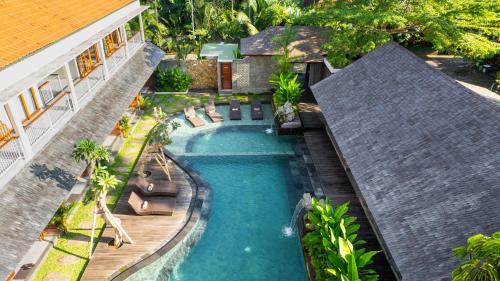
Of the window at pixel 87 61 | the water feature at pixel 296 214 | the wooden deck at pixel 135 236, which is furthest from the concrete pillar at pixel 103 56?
the water feature at pixel 296 214

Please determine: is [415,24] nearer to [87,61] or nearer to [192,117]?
[192,117]

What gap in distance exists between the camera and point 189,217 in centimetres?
1697

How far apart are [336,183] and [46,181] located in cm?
1353

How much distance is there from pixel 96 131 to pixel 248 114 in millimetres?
12541

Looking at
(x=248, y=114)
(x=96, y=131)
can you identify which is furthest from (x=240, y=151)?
(x=96, y=131)

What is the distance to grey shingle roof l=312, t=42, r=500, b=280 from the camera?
1004 centimetres

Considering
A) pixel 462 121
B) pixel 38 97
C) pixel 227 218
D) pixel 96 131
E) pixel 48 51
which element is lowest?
pixel 227 218

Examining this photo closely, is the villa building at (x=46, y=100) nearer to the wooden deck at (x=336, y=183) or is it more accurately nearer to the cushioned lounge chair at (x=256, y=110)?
the cushioned lounge chair at (x=256, y=110)

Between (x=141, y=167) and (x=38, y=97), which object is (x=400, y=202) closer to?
(x=141, y=167)

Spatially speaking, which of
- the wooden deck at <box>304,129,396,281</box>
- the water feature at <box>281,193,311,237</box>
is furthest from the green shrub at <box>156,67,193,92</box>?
the water feature at <box>281,193,311,237</box>

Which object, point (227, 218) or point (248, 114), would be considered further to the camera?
point (248, 114)

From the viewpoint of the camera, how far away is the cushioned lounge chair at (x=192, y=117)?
83.2 feet

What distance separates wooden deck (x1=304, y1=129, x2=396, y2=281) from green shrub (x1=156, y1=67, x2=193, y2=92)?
A: 13.3 meters

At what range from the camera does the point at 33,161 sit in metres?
14.1
